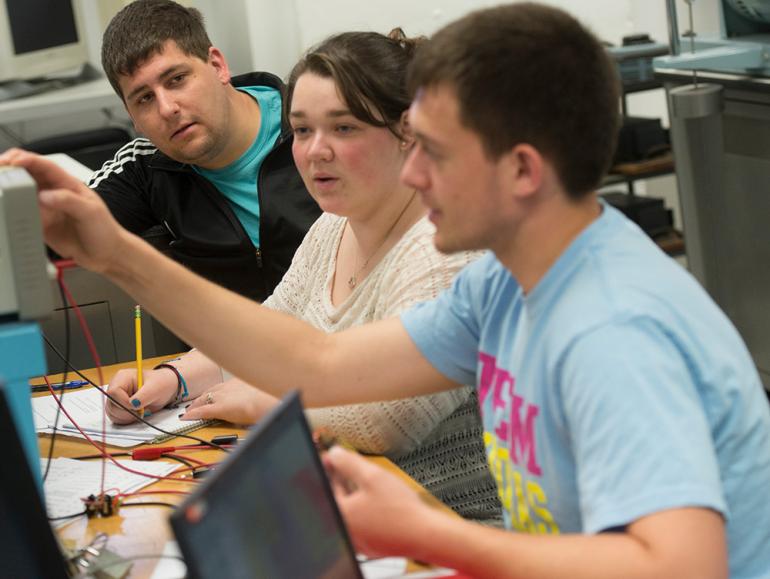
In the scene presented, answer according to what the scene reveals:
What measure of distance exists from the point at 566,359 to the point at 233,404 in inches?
33.4

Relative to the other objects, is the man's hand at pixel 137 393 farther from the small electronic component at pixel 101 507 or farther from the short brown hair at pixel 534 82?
the short brown hair at pixel 534 82

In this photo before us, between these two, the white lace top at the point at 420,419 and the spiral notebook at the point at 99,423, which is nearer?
the white lace top at the point at 420,419

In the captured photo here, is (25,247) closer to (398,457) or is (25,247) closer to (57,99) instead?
(398,457)

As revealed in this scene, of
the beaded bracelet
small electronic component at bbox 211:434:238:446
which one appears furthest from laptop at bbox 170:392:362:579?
the beaded bracelet

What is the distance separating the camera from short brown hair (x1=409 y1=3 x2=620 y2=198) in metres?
1.11

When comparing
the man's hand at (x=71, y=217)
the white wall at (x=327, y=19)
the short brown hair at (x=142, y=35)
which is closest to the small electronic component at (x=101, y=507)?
the man's hand at (x=71, y=217)

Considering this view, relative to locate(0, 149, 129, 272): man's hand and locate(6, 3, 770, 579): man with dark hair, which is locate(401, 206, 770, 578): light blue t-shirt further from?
locate(0, 149, 129, 272): man's hand

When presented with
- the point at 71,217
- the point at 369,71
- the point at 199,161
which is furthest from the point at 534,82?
the point at 199,161

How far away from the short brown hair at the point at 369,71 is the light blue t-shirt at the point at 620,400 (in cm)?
60

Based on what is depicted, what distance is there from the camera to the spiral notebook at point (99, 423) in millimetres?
→ 1809

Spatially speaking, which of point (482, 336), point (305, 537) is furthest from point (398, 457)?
point (305, 537)

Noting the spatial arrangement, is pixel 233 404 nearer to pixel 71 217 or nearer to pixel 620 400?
pixel 71 217

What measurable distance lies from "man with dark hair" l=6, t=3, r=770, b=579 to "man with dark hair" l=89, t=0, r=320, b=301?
126 cm

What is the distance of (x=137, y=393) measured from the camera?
1.88m
